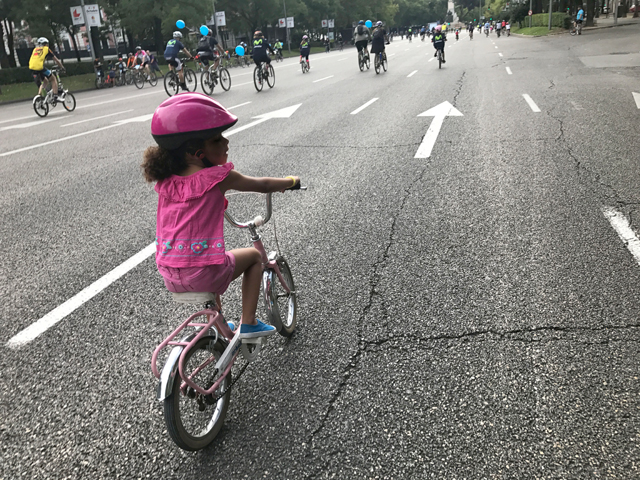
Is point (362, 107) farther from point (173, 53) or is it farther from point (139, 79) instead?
point (139, 79)

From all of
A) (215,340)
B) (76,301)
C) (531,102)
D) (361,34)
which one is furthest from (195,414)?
(361,34)

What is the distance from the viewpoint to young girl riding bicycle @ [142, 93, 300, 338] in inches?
90.3

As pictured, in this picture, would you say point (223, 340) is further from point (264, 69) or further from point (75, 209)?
point (264, 69)

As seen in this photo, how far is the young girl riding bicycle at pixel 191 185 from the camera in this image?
229cm

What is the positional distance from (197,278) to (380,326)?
1.43m

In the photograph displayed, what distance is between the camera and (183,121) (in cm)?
227

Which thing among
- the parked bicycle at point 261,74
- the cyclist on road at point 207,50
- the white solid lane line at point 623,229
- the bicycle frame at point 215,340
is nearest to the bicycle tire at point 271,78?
the parked bicycle at point 261,74

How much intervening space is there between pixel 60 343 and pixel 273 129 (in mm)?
7945

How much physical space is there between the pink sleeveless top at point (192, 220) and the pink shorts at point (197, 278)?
0.03m

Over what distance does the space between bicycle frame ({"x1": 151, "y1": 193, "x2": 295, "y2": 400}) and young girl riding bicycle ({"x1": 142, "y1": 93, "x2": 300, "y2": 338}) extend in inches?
6.9

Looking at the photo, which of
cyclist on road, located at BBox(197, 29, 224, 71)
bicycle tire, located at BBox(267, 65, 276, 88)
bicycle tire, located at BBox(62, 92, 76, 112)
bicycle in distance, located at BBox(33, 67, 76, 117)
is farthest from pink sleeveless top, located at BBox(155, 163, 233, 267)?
bicycle tire, located at BBox(267, 65, 276, 88)

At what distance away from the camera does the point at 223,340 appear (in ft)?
8.60

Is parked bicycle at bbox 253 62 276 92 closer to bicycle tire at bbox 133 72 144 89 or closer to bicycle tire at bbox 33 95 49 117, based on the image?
bicycle tire at bbox 33 95 49 117

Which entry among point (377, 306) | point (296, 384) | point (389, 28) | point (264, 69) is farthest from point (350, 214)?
point (389, 28)
